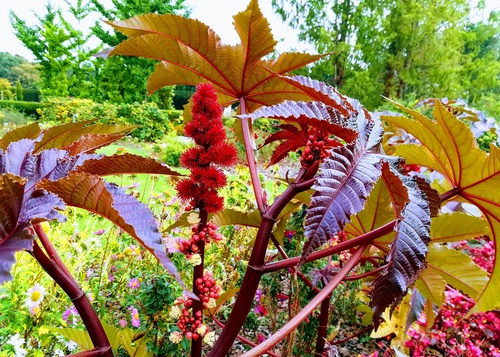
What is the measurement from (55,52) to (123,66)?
3277 mm

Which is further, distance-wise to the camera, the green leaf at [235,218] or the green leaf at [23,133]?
the green leaf at [235,218]

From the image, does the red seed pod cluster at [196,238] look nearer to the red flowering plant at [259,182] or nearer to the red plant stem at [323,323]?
the red flowering plant at [259,182]

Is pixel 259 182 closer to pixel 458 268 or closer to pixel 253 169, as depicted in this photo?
pixel 253 169

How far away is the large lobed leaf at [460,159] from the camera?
45 cm

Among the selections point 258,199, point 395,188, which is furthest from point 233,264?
point 395,188

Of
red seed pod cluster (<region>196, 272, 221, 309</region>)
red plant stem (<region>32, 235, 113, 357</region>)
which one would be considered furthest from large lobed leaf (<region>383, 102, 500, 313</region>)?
red plant stem (<region>32, 235, 113, 357</region>)

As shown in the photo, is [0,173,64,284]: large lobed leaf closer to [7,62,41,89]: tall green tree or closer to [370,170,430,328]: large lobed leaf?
[370,170,430,328]: large lobed leaf

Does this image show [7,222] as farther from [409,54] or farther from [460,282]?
[409,54]

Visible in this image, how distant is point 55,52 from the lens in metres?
15.3

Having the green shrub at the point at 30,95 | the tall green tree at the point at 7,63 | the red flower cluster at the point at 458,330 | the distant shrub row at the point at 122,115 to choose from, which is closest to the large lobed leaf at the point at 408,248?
the red flower cluster at the point at 458,330

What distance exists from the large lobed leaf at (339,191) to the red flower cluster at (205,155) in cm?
17

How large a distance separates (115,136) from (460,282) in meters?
0.68

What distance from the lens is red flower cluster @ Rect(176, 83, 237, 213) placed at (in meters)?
0.48

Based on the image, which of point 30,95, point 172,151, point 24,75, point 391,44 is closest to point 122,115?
point 172,151
